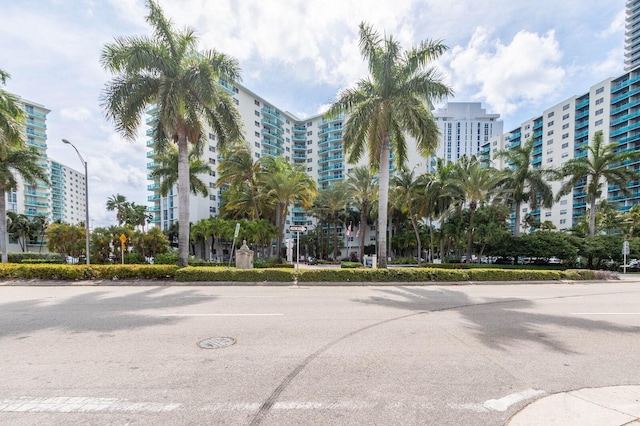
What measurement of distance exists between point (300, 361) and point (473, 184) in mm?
25917

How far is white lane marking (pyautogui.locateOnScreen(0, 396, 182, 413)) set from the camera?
3.44 meters

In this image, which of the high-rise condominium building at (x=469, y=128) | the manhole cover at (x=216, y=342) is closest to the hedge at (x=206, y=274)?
the manhole cover at (x=216, y=342)

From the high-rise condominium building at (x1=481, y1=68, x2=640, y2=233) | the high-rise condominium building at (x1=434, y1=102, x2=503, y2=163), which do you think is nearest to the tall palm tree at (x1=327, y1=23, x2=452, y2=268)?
the high-rise condominium building at (x1=481, y1=68, x2=640, y2=233)

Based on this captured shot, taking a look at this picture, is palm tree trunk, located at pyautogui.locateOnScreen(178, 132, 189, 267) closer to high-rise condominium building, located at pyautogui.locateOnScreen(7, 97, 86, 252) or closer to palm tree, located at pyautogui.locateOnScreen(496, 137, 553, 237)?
palm tree, located at pyautogui.locateOnScreen(496, 137, 553, 237)

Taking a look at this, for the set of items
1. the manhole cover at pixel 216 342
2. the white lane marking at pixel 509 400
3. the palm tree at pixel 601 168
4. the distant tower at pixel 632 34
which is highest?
the distant tower at pixel 632 34

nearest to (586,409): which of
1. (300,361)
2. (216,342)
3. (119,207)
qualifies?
(300,361)

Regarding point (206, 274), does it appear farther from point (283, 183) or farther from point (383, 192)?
point (283, 183)

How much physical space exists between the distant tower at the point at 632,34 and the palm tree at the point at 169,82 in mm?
175522

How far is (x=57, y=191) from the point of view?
110 meters

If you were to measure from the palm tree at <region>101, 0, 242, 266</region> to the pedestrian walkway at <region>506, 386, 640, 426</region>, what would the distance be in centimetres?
1618

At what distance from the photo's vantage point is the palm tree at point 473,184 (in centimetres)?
2589

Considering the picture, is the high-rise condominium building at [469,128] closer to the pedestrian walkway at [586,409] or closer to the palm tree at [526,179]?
the palm tree at [526,179]

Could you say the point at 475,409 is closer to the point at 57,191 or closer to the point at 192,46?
the point at 192,46

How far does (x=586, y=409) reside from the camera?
136 inches
